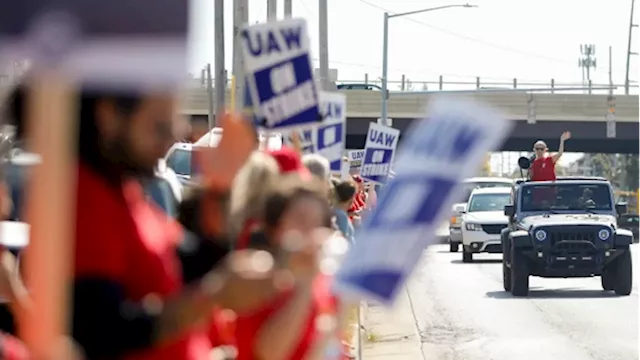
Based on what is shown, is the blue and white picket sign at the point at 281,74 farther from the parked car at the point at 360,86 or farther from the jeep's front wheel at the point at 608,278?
the parked car at the point at 360,86

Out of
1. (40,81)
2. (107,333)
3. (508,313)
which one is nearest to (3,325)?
(107,333)

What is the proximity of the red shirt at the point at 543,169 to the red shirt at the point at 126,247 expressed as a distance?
1732cm

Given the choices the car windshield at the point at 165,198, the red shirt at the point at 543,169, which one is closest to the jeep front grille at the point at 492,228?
the red shirt at the point at 543,169

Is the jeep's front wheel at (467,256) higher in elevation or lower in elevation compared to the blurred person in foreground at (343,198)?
lower

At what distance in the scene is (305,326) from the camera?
440 centimetres

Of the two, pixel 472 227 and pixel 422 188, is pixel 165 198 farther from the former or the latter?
pixel 472 227

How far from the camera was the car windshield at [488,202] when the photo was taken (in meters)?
32.4

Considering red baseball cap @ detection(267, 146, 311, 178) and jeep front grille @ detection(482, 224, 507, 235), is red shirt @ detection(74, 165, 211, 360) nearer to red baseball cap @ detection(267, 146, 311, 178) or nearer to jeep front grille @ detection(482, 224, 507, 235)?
red baseball cap @ detection(267, 146, 311, 178)

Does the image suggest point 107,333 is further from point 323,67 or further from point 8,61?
point 323,67

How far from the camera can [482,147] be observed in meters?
3.19

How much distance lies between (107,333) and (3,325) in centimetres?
133

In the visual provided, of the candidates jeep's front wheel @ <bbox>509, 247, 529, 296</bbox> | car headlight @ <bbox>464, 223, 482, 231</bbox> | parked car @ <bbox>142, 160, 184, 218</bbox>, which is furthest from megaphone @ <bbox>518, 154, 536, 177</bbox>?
parked car @ <bbox>142, 160, 184, 218</bbox>

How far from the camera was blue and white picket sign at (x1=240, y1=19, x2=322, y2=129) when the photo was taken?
20.1 ft

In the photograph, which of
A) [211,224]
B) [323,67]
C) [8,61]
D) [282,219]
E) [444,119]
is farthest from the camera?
[323,67]
